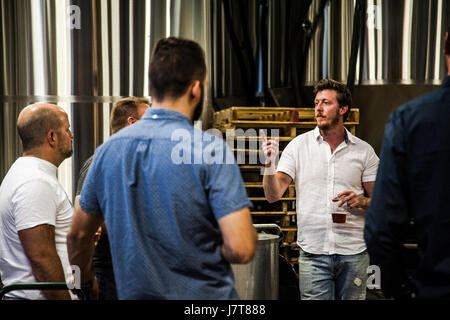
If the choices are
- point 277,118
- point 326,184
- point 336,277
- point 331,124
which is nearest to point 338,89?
point 331,124

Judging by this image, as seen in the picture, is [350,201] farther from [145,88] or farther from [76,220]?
[145,88]

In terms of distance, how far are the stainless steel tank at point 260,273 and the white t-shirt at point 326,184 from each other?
0.23 m

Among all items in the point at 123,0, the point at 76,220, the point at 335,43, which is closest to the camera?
the point at 76,220

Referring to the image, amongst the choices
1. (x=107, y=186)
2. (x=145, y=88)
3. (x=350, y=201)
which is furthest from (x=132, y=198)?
(x=145, y=88)

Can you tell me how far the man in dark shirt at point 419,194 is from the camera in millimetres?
1762

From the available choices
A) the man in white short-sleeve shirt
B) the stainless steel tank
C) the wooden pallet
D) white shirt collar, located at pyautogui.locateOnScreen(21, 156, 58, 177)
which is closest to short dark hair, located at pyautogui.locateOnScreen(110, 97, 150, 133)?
white shirt collar, located at pyautogui.locateOnScreen(21, 156, 58, 177)

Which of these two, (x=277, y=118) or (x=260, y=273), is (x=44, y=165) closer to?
(x=260, y=273)

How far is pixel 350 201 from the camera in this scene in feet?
11.1

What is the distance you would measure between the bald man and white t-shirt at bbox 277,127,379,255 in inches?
63.1

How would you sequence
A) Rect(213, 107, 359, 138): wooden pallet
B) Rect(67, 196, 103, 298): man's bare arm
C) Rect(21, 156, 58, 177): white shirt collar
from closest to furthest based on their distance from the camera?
Rect(67, 196, 103, 298): man's bare arm
Rect(21, 156, 58, 177): white shirt collar
Rect(213, 107, 359, 138): wooden pallet

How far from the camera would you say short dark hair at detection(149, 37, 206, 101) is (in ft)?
6.19

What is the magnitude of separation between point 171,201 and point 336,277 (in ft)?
6.78

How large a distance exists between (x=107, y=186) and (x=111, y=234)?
18 cm

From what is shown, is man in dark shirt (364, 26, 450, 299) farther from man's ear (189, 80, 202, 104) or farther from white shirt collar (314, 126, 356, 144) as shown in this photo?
white shirt collar (314, 126, 356, 144)
